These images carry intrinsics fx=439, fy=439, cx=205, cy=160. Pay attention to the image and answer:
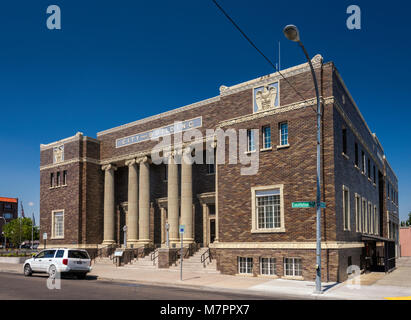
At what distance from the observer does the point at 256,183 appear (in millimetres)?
25016

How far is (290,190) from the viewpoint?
23500 millimetres

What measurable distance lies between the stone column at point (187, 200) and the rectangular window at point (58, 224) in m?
13.6

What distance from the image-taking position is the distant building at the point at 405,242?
63.2 metres

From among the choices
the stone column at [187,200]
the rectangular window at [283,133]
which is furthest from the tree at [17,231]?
Answer: the rectangular window at [283,133]

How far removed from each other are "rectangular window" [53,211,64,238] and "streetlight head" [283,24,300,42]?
3081cm

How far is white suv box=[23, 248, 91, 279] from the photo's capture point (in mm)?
23391

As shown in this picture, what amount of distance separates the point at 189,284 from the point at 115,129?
20.5 metres

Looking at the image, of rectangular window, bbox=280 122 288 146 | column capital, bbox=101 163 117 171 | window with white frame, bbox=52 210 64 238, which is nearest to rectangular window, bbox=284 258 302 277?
rectangular window, bbox=280 122 288 146

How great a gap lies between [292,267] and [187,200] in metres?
11.1

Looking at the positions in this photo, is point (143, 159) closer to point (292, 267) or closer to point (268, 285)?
point (292, 267)

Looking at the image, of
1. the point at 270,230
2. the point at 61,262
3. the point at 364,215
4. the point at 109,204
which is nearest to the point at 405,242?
the point at 364,215

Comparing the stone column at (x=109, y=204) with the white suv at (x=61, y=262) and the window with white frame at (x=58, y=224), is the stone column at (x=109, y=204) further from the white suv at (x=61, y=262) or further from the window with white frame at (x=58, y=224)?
the white suv at (x=61, y=262)
